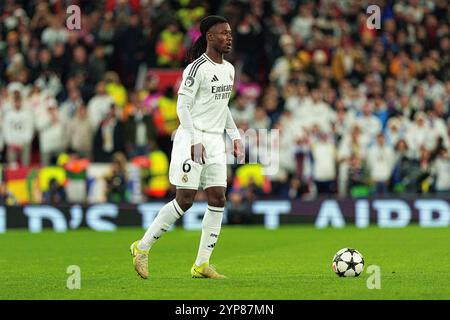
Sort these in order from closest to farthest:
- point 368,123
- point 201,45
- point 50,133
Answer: point 201,45 < point 368,123 < point 50,133

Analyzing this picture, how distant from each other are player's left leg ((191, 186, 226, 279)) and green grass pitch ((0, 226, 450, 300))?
222 mm

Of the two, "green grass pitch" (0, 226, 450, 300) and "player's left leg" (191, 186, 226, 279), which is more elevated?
"player's left leg" (191, 186, 226, 279)

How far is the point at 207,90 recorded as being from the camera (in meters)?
11.4

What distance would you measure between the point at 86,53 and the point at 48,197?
4.16 meters

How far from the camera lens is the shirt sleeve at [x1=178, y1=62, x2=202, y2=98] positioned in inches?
443

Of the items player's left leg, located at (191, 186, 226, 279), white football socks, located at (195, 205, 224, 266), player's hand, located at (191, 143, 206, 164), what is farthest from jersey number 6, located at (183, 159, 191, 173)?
white football socks, located at (195, 205, 224, 266)

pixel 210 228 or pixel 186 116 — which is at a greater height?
pixel 186 116

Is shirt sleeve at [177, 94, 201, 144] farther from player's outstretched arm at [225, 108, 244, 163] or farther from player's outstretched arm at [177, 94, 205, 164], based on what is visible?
player's outstretched arm at [225, 108, 244, 163]

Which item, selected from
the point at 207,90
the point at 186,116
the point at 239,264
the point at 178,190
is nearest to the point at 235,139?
the point at 207,90

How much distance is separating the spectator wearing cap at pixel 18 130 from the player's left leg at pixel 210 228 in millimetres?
12150

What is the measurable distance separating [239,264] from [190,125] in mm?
3259

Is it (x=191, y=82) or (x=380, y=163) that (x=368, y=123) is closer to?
(x=380, y=163)

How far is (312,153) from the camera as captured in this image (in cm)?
2252

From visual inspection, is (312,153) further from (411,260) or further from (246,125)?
(411,260)
